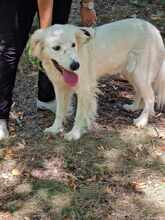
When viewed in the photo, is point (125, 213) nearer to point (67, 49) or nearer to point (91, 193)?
point (91, 193)

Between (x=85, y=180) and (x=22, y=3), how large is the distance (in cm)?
139

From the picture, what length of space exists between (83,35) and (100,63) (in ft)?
1.33

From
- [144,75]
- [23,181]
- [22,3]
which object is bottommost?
[23,181]

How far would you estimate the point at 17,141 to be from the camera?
438 centimetres

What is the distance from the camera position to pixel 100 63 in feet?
14.3

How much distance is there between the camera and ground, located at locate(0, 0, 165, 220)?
11.6ft

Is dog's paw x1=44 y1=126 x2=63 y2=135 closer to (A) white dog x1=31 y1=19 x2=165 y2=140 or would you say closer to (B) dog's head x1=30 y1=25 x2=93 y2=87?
(A) white dog x1=31 y1=19 x2=165 y2=140

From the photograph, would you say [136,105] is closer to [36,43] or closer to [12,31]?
[36,43]

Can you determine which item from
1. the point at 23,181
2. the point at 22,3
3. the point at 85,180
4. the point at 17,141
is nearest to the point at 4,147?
the point at 17,141

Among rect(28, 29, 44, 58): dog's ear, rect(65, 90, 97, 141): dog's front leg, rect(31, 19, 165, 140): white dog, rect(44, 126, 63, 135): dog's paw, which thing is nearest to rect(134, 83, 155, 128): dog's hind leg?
rect(31, 19, 165, 140): white dog

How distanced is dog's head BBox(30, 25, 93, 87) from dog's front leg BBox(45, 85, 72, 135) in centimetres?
40

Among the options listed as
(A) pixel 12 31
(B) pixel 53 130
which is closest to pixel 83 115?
(B) pixel 53 130

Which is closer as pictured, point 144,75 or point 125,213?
point 125,213

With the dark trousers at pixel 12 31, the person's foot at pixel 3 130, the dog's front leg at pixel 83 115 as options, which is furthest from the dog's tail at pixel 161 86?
the person's foot at pixel 3 130
